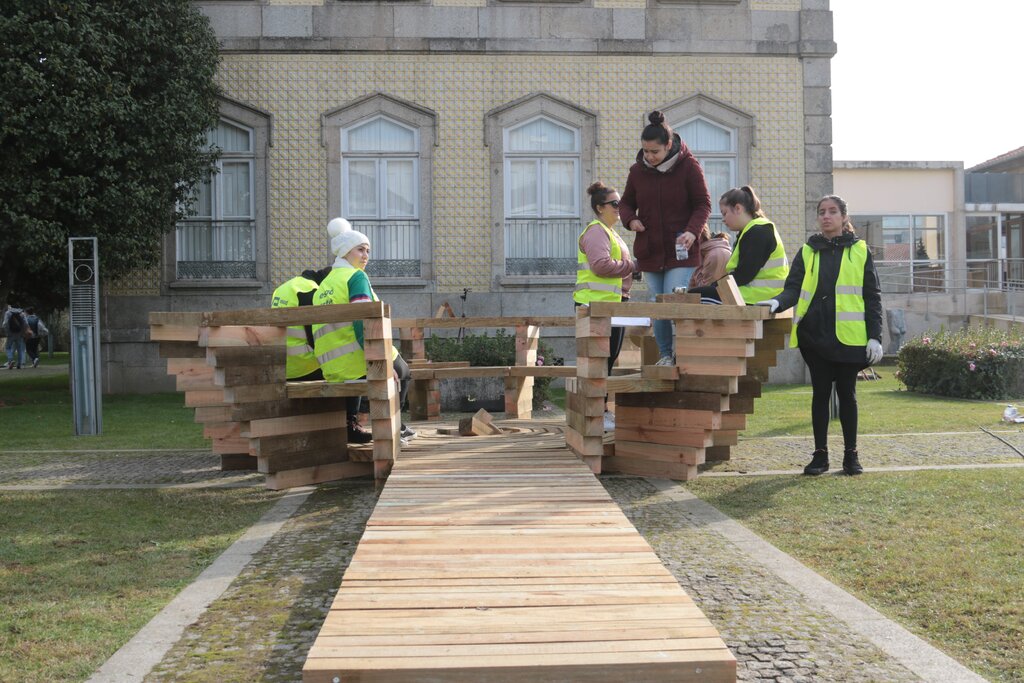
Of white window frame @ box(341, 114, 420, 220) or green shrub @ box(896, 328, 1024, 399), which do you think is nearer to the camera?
green shrub @ box(896, 328, 1024, 399)

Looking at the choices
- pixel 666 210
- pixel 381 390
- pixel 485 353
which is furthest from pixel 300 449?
pixel 485 353

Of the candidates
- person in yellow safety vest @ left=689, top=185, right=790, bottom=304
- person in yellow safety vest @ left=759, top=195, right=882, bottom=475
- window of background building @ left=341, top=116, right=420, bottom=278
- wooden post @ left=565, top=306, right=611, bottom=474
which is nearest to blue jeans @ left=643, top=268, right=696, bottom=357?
person in yellow safety vest @ left=689, top=185, right=790, bottom=304

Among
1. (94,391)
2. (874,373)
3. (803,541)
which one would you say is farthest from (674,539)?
(874,373)

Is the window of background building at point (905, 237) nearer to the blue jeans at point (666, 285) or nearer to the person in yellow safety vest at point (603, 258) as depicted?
the blue jeans at point (666, 285)

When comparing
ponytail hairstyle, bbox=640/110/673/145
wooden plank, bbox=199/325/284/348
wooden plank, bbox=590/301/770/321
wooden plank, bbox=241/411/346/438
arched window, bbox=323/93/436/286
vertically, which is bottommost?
wooden plank, bbox=241/411/346/438

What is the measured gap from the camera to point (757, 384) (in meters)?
8.69

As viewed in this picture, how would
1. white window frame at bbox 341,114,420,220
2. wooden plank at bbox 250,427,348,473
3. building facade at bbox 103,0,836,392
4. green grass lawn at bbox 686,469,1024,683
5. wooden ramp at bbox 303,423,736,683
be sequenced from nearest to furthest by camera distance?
1. wooden ramp at bbox 303,423,736,683
2. green grass lawn at bbox 686,469,1024,683
3. wooden plank at bbox 250,427,348,473
4. building facade at bbox 103,0,836,392
5. white window frame at bbox 341,114,420,220

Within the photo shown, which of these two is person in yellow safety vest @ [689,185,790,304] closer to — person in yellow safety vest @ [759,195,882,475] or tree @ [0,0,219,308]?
person in yellow safety vest @ [759,195,882,475]

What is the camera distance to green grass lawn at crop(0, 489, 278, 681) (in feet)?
13.8

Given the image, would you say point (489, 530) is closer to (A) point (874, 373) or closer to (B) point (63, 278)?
(B) point (63, 278)

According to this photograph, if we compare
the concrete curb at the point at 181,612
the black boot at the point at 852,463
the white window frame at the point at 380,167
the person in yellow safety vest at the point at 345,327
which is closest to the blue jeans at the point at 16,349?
the white window frame at the point at 380,167

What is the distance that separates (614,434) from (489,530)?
3871mm

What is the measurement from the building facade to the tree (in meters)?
1.26

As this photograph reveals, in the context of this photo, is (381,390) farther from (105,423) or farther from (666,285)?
(105,423)
